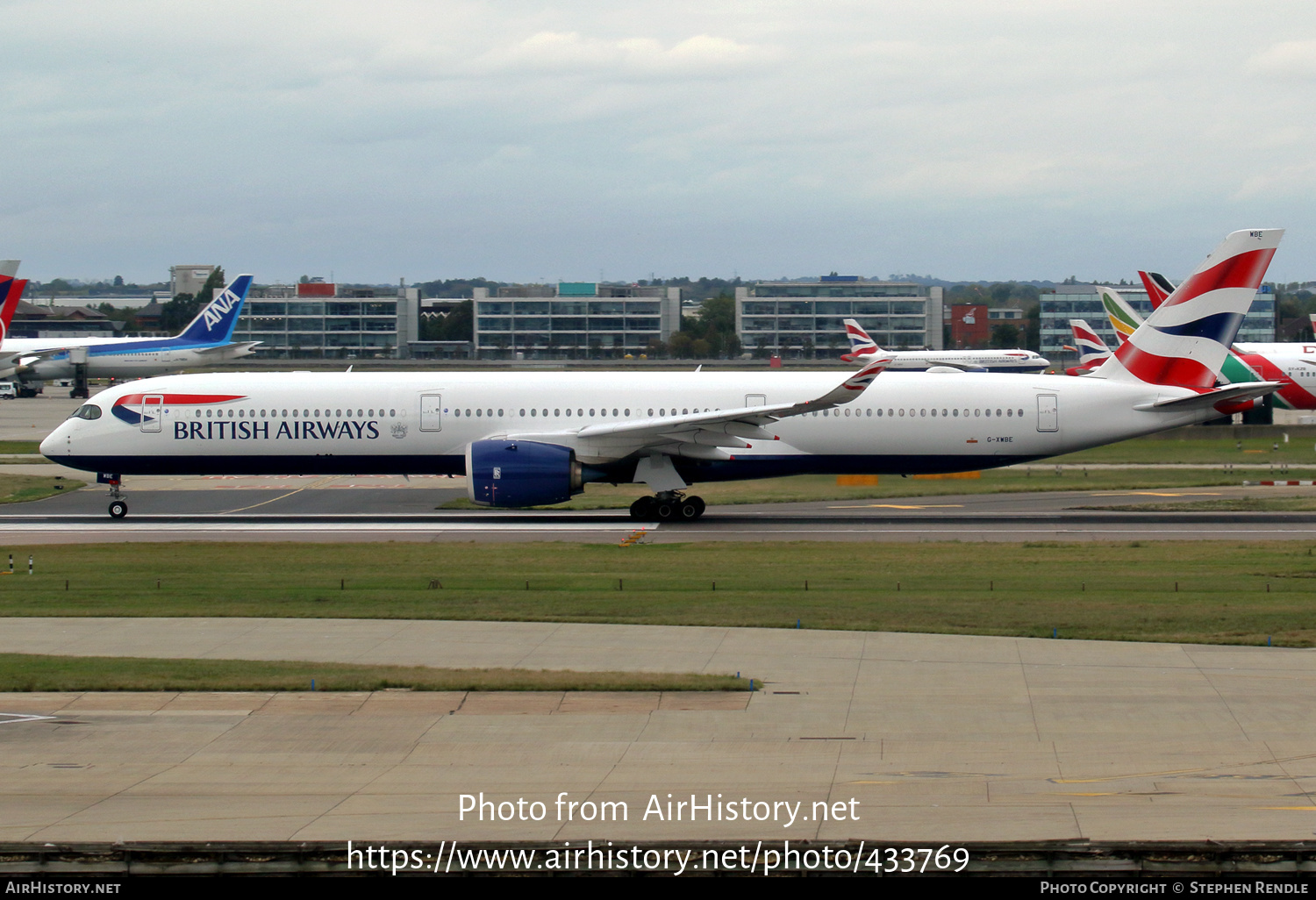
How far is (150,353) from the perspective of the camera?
3654 inches

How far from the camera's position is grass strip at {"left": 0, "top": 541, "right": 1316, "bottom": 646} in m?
19.9

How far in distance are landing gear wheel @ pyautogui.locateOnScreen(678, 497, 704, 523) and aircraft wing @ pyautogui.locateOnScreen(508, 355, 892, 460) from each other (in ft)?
5.47

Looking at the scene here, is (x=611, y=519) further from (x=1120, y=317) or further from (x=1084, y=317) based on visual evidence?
(x=1084, y=317)

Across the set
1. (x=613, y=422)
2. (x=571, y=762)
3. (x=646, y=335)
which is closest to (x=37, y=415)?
(x=613, y=422)

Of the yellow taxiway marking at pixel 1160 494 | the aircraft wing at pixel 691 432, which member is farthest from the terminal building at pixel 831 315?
the aircraft wing at pixel 691 432

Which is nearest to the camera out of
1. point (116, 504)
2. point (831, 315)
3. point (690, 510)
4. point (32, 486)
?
point (690, 510)

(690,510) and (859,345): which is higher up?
(859,345)

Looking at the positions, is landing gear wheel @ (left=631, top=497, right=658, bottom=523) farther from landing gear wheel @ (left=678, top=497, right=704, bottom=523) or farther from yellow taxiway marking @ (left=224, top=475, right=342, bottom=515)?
yellow taxiway marking @ (left=224, top=475, right=342, bottom=515)

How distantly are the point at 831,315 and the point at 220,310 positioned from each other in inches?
4220

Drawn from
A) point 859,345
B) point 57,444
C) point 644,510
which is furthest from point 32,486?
point 859,345

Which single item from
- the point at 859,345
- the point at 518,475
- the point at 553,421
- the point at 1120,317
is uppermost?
the point at 1120,317

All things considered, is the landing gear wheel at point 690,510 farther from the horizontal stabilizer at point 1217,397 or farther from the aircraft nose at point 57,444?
the aircraft nose at point 57,444

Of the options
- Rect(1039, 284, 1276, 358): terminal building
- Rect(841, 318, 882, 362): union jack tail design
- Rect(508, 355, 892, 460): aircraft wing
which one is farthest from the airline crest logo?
Rect(1039, 284, 1276, 358): terminal building

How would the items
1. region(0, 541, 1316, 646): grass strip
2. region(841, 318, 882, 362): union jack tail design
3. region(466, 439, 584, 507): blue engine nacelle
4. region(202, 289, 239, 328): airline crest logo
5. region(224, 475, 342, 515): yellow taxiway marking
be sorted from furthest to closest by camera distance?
region(841, 318, 882, 362): union jack tail design < region(202, 289, 239, 328): airline crest logo < region(224, 475, 342, 515): yellow taxiway marking < region(466, 439, 584, 507): blue engine nacelle < region(0, 541, 1316, 646): grass strip
